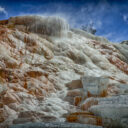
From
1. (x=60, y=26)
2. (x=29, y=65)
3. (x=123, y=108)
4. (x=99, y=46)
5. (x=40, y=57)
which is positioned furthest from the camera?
(x=99, y=46)

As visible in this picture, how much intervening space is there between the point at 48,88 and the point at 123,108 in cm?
363

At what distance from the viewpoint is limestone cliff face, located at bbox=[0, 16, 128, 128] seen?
5242mm

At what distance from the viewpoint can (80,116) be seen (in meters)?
4.89

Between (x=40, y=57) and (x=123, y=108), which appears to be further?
(x=40, y=57)

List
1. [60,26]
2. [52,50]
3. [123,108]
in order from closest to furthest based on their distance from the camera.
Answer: [123,108], [52,50], [60,26]

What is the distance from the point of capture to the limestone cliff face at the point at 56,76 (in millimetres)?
5242

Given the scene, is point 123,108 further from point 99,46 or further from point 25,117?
point 99,46

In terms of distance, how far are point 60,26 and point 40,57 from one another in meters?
3.73

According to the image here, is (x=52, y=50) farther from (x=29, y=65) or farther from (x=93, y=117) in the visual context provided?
(x=93, y=117)

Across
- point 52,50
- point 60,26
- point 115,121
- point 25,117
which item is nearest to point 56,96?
point 25,117

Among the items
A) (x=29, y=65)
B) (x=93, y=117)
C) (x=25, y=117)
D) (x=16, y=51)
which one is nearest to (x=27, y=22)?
(x=16, y=51)

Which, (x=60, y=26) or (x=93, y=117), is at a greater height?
(x=60, y=26)

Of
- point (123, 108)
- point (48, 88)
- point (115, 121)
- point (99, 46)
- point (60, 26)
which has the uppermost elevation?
point (60, 26)

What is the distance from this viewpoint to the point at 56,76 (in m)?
8.30
